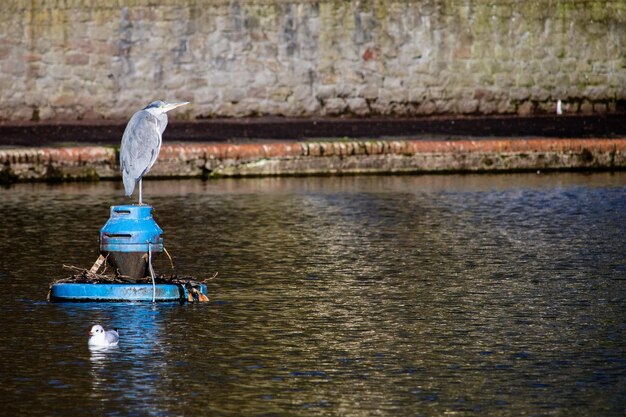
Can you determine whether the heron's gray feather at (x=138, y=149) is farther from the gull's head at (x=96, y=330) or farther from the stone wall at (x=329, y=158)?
the stone wall at (x=329, y=158)

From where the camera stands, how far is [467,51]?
21109 millimetres

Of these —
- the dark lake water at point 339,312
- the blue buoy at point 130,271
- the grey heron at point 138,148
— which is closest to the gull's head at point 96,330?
the dark lake water at point 339,312

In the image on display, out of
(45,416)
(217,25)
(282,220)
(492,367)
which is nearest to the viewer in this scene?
(45,416)

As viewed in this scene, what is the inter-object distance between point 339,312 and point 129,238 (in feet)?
4.72

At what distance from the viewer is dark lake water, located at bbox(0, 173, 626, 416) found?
7.38 metres

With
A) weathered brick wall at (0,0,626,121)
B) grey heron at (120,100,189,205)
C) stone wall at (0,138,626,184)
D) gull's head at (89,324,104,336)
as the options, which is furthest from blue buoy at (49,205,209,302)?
weathered brick wall at (0,0,626,121)

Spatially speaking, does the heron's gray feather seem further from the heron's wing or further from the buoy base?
the buoy base

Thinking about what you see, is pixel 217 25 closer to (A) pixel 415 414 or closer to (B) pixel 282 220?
(B) pixel 282 220

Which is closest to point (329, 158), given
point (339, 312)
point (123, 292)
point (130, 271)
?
point (130, 271)

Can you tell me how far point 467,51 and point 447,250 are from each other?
31.3ft

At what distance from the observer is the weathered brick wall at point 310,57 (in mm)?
20406

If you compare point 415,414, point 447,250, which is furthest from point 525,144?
point 415,414

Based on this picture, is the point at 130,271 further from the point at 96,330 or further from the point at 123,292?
the point at 96,330

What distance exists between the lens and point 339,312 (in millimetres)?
9445
